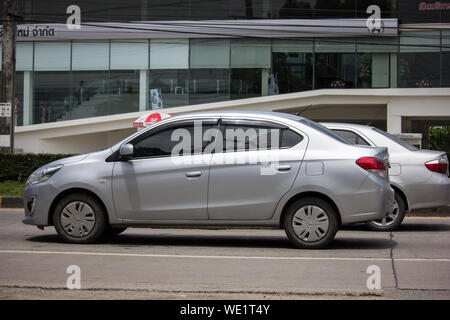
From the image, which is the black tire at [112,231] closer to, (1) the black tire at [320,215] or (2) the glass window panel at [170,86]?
(1) the black tire at [320,215]

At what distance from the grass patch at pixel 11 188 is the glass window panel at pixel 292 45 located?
16.4m

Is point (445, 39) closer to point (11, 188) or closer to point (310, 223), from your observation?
point (11, 188)

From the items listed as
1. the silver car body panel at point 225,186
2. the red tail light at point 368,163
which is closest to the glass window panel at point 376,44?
the silver car body panel at point 225,186

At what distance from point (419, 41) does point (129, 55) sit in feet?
45.0

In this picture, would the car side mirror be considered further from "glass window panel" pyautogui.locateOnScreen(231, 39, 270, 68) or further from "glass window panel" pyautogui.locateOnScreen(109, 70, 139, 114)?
"glass window panel" pyautogui.locateOnScreen(109, 70, 139, 114)

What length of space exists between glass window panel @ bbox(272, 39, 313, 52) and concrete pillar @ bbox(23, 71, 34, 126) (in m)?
11.9

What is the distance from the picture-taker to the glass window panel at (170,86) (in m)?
32.8

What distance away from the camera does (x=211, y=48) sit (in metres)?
32.6

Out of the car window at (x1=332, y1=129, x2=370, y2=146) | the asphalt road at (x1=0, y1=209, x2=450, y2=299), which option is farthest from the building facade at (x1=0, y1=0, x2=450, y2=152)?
the asphalt road at (x1=0, y1=209, x2=450, y2=299)

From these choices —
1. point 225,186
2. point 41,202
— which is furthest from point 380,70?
point 41,202

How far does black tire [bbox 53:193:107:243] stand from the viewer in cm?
882

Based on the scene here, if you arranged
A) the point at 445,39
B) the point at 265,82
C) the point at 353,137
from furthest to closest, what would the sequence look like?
the point at 265,82, the point at 445,39, the point at 353,137

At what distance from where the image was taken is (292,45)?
32344 mm
